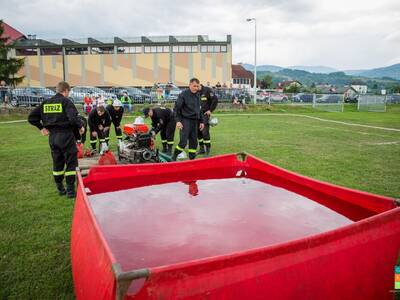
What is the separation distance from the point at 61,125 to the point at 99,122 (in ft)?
11.4

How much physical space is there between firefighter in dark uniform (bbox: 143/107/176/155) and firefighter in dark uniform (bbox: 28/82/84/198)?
10.8 ft

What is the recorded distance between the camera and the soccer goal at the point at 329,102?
29.1 meters

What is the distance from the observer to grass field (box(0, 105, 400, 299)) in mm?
3171

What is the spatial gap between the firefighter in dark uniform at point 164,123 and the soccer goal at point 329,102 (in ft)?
75.0

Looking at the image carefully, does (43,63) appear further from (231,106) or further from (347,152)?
(347,152)

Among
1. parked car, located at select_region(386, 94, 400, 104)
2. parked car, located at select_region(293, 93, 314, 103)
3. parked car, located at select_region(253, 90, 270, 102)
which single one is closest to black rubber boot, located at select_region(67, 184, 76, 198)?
parked car, located at select_region(253, 90, 270, 102)

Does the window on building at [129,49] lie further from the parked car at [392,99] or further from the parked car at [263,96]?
the parked car at [392,99]

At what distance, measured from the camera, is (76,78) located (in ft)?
168

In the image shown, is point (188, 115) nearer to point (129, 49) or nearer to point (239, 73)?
point (129, 49)

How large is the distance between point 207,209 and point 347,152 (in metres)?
6.72

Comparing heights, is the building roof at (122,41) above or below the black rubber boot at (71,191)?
above

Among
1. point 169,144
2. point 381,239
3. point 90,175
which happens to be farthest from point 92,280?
point 169,144

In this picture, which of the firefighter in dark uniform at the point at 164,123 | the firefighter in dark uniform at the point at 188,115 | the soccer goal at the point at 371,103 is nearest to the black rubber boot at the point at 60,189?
the firefighter in dark uniform at the point at 188,115

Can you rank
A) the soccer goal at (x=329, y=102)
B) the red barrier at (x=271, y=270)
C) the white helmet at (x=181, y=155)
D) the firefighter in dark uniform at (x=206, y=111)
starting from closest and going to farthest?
the red barrier at (x=271, y=270), the white helmet at (x=181, y=155), the firefighter in dark uniform at (x=206, y=111), the soccer goal at (x=329, y=102)
